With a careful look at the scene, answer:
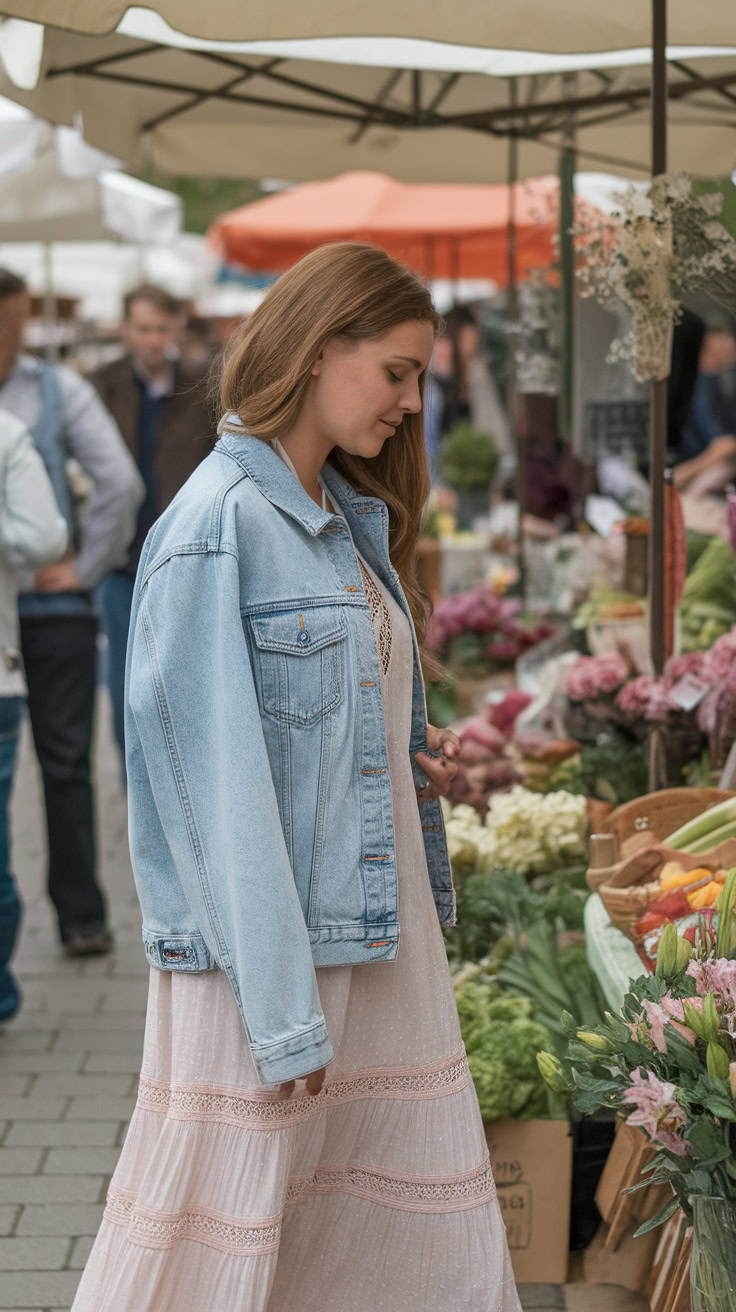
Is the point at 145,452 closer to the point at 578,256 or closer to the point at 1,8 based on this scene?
the point at 578,256

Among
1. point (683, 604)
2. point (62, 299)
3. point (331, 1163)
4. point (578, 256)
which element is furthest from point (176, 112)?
point (62, 299)

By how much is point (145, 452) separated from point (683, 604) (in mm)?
3006

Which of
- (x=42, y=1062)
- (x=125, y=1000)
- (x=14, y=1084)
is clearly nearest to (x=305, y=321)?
(x=14, y=1084)

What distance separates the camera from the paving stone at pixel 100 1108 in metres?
4.18

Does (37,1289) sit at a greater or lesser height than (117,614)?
lesser

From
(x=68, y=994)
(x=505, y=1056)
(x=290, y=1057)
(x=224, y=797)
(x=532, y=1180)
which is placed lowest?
(x=68, y=994)

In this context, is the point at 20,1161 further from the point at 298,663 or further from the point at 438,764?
the point at 298,663

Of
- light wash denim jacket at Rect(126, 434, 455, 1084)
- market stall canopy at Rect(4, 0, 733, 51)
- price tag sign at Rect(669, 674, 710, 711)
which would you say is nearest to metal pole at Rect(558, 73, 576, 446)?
market stall canopy at Rect(4, 0, 733, 51)

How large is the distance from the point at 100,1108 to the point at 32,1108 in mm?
181

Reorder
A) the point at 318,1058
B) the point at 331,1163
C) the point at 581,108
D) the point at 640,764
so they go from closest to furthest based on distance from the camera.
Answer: the point at 318,1058, the point at 331,1163, the point at 640,764, the point at 581,108

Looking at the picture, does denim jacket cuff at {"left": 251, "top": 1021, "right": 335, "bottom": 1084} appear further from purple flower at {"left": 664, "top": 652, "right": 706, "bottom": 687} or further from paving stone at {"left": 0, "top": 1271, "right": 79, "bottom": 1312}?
purple flower at {"left": 664, "top": 652, "right": 706, "bottom": 687}

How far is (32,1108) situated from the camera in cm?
423

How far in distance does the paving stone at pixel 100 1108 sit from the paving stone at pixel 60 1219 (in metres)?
0.51

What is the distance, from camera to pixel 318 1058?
7.07 ft
